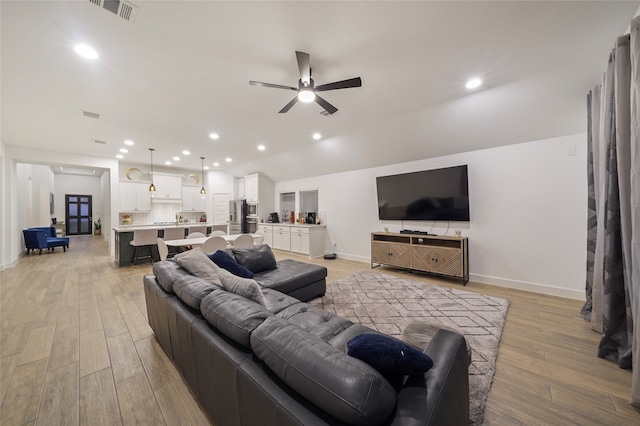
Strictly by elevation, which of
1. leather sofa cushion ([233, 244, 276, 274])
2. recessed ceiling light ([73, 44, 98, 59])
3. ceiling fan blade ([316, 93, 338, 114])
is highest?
recessed ceiling light ([73, 44, 98, 59])

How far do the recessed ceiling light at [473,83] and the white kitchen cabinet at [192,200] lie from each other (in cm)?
819

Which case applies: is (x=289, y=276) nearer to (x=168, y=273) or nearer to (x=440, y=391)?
(x=168, y=273)

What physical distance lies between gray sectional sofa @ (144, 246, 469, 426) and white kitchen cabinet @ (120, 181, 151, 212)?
22.7 feet

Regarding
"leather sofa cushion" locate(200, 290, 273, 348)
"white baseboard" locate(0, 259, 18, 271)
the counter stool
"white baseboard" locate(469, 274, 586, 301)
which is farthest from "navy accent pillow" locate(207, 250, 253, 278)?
"white baseboard" locate(0, 259, 18, 271)

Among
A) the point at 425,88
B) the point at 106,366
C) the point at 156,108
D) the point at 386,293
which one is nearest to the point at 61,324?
the point at 106,366

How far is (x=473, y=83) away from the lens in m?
2.86

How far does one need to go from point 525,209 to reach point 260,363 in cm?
445

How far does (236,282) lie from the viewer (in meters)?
1.78

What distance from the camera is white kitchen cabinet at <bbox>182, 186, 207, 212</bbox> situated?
814 centimetres

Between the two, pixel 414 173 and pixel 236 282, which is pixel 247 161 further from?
pixel 236 282

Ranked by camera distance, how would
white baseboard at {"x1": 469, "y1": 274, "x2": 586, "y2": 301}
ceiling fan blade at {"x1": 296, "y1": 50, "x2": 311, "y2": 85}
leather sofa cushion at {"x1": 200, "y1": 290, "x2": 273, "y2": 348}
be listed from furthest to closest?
1. white baseboard at {"x1": 469, "y1": 274, "x2": 586, "y2": 301}
2. ceiling fan blade at {"x1": 296, "y1": 50, "x2": 311, "y2": 85}
3. leather sofa cushion at {"x1": 200, "y1": 290, "x2": 273, "y2": 348}

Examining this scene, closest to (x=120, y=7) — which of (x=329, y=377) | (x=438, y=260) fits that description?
(x=329, y=377)

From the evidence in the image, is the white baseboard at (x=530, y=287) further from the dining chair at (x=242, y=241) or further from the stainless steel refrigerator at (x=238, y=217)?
the stainless steel refrigerator at (x=238, y=217)

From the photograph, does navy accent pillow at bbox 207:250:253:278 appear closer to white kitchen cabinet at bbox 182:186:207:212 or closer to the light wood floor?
the light wood floor
